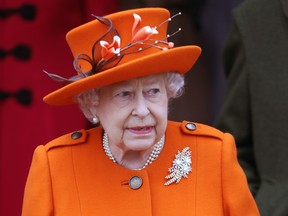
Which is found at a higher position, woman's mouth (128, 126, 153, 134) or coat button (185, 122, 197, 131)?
woman's mouth (128, 126, 153, 134)

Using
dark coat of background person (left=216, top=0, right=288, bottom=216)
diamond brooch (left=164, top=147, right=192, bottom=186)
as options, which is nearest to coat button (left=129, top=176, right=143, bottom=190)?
diamond brooch (left=164, top=147, right=192, bottom=186)

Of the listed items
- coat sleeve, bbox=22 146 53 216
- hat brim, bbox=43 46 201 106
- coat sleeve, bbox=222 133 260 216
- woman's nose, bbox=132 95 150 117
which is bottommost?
coat sleeve, bbox=222 133 260 216

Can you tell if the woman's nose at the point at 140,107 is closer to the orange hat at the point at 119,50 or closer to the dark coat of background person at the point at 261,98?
the orange hat at the point at 119,50

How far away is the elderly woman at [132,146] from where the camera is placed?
3.41 metres

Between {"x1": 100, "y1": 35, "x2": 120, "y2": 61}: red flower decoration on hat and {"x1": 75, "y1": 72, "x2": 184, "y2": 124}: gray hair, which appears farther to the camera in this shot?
{"x1": 75, "y1": 72, "x2": 184, "y2": 124}: gray hair

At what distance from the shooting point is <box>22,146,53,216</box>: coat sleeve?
349 cm

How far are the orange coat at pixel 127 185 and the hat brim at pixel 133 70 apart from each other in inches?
10.4

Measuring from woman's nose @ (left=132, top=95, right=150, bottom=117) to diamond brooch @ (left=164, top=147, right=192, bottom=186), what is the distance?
0.30 metres

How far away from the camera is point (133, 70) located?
3305mm

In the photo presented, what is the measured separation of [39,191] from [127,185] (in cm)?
32

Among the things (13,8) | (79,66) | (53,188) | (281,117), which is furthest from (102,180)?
(13,8)

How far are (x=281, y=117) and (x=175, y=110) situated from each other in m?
0.82

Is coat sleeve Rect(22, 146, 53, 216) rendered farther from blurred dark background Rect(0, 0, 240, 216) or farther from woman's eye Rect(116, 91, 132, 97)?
blurred dark background Rect(0, 0, 240, 216)

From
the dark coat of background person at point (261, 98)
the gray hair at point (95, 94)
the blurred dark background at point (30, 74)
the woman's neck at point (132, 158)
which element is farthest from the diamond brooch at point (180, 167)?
the blurred dark background at point (30, 74)
